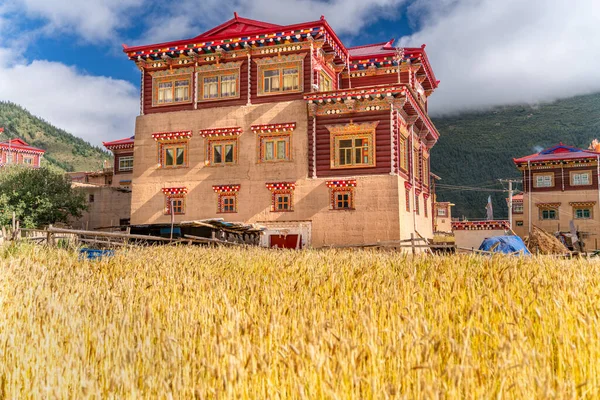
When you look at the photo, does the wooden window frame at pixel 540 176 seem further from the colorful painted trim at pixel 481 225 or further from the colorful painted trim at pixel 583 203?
the colorful painted trim at pixel 481 225

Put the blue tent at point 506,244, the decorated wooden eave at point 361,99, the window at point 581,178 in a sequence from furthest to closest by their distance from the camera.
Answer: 1. the window at point 581,178
2. the decorated wooden eave at point 361,99
3. the blue tent at point 506,244

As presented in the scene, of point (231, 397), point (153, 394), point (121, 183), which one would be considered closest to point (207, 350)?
point (153, 394)

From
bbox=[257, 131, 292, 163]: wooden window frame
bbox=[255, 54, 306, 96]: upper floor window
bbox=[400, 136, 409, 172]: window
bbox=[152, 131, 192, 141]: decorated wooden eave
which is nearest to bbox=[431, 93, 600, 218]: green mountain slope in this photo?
bbox=[400, 136, 409, 172]: window

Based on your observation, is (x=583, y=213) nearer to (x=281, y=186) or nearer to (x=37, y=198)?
(x=281, y=186)

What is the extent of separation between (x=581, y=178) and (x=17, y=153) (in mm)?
63617

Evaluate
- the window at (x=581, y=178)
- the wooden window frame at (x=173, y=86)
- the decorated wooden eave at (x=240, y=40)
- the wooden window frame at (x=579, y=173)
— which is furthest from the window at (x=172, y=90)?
the window at (x=581, y=178)

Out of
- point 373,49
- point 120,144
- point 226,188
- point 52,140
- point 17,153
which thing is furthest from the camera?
point 52,140

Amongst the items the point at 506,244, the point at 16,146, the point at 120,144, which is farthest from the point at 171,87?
the point at 16,146

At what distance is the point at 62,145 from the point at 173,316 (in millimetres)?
120061

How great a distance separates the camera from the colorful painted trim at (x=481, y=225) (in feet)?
118

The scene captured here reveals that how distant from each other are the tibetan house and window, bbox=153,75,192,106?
6 centimetres

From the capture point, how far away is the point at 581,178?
4491 centimetres

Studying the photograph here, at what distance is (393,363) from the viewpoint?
108 inches

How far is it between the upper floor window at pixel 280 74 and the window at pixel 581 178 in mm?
32096
